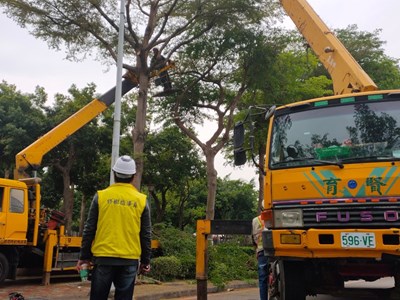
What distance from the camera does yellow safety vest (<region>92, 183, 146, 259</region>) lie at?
13.5ft

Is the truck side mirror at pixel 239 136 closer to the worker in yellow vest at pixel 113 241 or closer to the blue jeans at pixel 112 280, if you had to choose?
the worker in yellow vest at pixel 113 241

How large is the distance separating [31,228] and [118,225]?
8.55 metres

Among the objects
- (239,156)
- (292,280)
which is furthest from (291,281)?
(239,156)

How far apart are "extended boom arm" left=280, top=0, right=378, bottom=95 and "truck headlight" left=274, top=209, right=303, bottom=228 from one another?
3732 millimetres

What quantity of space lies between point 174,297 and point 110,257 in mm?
6754

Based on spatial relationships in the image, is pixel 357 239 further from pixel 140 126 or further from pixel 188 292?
pixel 140 126

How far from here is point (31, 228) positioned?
465 inches

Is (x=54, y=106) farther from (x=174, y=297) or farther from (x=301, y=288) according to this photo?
(x=301, y=288)

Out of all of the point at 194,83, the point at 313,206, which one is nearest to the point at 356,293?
the point at 313,206

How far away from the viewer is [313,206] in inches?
216

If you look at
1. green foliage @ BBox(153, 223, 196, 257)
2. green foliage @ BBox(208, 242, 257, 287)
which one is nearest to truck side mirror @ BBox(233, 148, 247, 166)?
green foliage @ BBox(208, 242, 257, 287)

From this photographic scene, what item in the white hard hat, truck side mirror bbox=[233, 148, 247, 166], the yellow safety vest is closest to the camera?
the yellow safety vest

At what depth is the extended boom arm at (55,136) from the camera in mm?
13055

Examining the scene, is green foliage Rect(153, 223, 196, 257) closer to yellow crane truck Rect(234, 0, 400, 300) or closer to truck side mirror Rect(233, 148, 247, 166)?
yellow crane truck Rect(234, 0, 400, 300)
